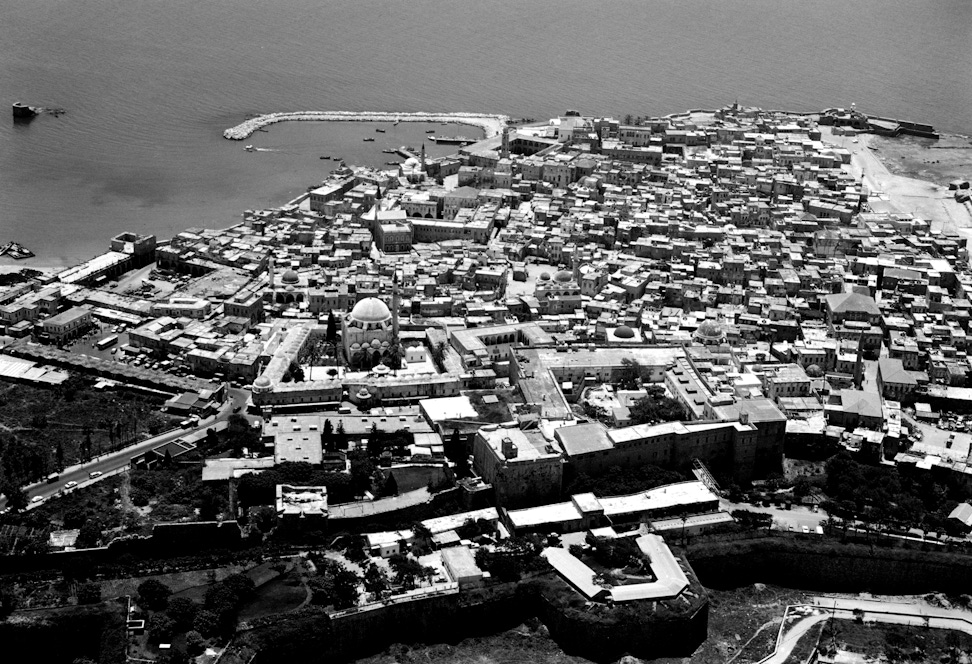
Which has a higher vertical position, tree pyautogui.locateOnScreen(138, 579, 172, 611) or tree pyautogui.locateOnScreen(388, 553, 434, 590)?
tree pyautogui.locateOnScreen(388, 553, 434, 590)

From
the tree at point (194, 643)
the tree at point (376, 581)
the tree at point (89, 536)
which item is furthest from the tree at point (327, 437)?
the tree at point (194, 643)

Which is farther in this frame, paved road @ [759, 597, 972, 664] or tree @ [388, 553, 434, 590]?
paved road @ [759, 597, 972, 664]

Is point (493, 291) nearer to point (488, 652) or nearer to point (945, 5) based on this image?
point (488, 652)

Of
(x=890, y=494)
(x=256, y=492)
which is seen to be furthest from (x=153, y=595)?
(x=890, y=494)

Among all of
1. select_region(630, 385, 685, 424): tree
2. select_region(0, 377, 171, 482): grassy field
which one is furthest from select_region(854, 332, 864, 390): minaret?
select_region(0, 377, 171, 482): grassy field

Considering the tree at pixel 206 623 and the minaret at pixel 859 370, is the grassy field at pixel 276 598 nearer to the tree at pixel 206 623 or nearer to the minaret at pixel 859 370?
the tree at pixel 206 623

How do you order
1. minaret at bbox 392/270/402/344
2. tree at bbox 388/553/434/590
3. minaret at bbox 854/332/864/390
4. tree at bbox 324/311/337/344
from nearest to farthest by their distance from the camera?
tree at bbox 388/553/434/590
minaret at bbox 854/332/864/390
minaret at bbox 392/270/402/344
tree at bbox 324/311/337/344

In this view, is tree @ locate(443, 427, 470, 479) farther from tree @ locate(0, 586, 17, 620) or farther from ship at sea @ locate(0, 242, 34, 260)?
ship at sea @ locate(0, 242, 34, 260)
